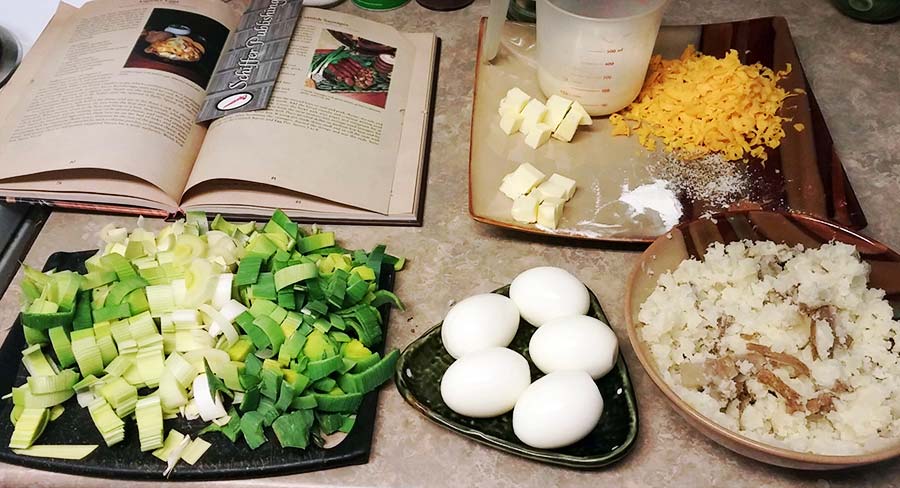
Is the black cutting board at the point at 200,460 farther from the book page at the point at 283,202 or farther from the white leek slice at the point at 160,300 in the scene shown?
the book page at the point at 283,202

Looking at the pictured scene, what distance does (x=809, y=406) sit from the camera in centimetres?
65

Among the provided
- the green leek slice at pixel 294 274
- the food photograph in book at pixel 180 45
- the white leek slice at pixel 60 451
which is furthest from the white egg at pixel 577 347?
the food photograph in book at pixel 180 45

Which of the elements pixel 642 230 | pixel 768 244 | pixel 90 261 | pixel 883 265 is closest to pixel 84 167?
pixel 90 261

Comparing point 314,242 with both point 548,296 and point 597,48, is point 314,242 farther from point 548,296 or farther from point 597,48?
point 597,48

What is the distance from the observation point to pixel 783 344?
684 mm

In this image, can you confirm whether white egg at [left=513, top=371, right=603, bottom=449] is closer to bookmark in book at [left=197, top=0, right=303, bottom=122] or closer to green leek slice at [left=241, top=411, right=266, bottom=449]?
green leek slice at [left=241, top=411, right=266, bottom=449]

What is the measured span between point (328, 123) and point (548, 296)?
1.44 ft

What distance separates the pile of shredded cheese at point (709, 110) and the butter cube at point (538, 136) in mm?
101

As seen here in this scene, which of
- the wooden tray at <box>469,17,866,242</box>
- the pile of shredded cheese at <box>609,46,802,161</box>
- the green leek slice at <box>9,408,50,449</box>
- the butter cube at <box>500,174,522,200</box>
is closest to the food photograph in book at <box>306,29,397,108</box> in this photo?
the wooden tray at <box>469,17,866,242</box>

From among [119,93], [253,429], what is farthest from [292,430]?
[119,93]

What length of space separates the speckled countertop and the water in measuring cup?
177 millimetres

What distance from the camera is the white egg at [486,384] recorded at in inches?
26.6

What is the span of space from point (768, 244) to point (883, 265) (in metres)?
0.11

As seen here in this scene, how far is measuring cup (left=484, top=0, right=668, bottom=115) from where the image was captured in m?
0.91
